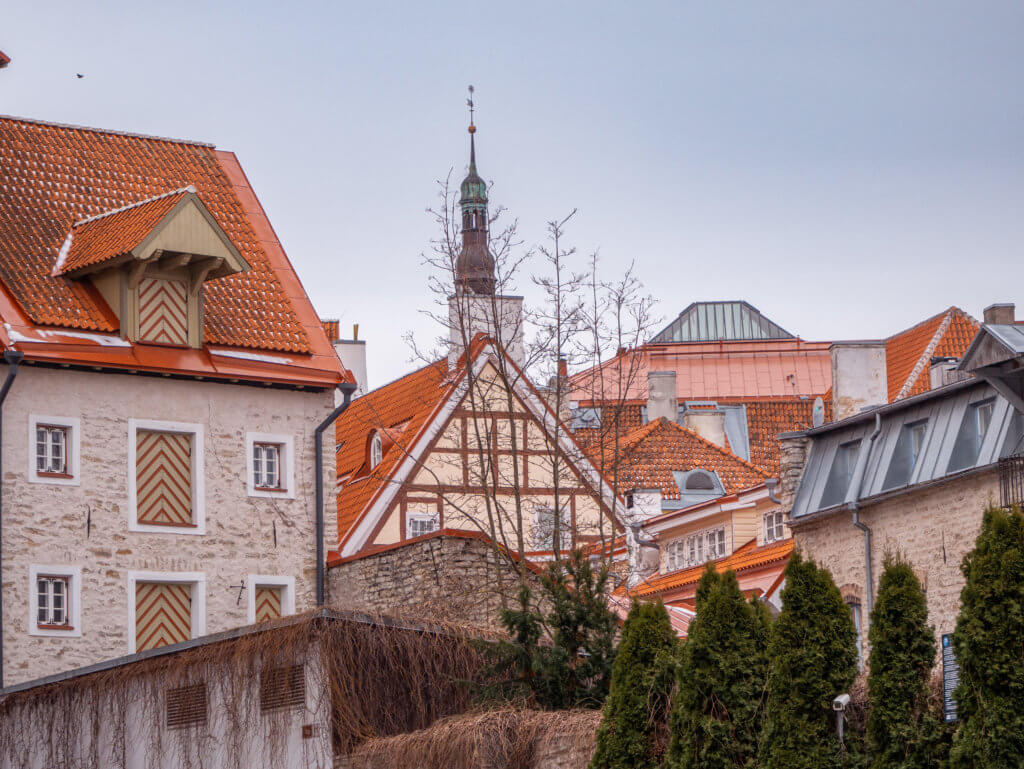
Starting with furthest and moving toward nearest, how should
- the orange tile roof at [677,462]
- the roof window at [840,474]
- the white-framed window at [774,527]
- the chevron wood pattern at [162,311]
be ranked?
the orange tile roof at [677,462]
the white-framed window at [774,527]
the roof window at [840,474]
the chevron wood pattern at [162,311]

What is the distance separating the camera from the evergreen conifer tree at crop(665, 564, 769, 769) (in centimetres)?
1648

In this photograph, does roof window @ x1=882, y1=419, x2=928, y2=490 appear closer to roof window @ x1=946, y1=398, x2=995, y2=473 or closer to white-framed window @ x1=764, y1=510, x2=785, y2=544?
roof window @ x1=946, y1=398, x2=995, y2=473

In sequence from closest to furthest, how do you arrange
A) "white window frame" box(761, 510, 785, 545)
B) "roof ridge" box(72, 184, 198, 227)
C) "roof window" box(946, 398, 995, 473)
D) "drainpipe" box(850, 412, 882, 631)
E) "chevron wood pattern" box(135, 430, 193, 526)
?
1. "chevron wood pattern" box(135, 430, 193, 526)
2. "roof ridge" box(72, 184, 198, 227)
3. "roof window" box(946, 398, 995, 473)
4. "drainpipe" box(850, 412, 882, 631)
5. "white window frame" box(761, 510, 785, 545)

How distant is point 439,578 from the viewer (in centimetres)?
2475

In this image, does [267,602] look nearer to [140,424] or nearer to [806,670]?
[140,424]

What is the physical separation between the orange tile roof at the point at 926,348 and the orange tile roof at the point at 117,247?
1981 centimetres

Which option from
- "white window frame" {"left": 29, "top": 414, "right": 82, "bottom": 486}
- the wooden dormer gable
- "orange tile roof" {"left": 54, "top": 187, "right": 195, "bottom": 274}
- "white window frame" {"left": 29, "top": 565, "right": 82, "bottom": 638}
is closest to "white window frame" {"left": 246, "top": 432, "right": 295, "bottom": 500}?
the wooden dormer gable

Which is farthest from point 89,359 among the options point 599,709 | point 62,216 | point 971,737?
point 971,737

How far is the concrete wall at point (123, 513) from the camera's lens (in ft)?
88.6

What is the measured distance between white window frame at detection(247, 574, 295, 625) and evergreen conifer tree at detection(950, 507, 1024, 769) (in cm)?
1603

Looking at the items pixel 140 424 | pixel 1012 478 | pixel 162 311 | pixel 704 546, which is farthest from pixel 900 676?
pixel 704 546

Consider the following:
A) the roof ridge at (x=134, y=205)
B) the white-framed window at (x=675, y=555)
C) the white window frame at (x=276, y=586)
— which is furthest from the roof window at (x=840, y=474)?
the roof ridge at (x=134, y=205)

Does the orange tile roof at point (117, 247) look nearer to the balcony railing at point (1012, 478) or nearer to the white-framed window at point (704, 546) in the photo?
the balcony railing at point (1012, 478)

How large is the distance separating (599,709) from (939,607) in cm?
1197
